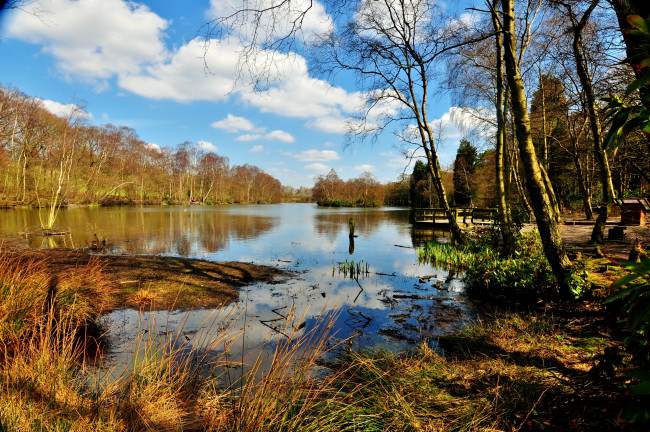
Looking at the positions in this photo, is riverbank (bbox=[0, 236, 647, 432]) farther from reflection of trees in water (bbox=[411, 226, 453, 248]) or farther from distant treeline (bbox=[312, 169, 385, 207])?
distant treeline (bbox=[312, 169, 385, 207])

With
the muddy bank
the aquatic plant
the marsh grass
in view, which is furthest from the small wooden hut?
the muddy bank

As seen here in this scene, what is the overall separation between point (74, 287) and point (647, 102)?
6.66 meters

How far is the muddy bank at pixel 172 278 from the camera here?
6.56 meters

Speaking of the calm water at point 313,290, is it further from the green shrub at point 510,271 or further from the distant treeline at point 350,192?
the distant treeline at point 350,192

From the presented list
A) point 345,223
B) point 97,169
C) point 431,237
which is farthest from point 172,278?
point 97,169

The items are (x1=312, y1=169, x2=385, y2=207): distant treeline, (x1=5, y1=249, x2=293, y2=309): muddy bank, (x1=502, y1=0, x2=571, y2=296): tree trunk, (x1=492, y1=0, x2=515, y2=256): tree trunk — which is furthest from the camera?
(x1=312, y1=169, x2=385, y2=207): distant treeline

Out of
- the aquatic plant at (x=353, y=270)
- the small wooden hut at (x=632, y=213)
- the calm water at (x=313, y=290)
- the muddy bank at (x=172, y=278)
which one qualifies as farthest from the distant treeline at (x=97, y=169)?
the small wooden hut at (x=632, y=213)

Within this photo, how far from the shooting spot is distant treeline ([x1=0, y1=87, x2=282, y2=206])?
2256 cm

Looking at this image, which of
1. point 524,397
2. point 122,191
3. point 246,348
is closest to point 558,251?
point 524,397

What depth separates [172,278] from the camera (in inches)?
320

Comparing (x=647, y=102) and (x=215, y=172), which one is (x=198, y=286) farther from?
(x=215, y=172)

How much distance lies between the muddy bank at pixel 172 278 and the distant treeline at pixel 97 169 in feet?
47.4

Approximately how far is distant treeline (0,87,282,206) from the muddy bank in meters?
14.5

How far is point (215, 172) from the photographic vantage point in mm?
73500
